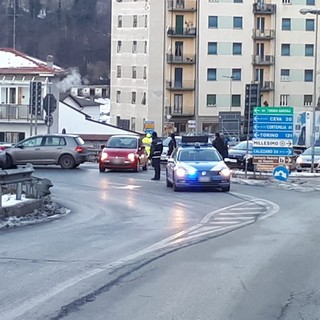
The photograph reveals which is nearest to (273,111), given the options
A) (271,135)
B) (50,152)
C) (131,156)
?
(271,135)

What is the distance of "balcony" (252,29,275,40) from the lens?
271 ft

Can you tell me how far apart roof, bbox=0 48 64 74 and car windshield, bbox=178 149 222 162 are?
32.5 m

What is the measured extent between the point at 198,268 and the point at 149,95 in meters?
74.5

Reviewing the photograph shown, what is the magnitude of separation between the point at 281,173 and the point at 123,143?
8.50 m

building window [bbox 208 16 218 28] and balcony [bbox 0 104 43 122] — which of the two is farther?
building window [bbox 208 16 218 28]

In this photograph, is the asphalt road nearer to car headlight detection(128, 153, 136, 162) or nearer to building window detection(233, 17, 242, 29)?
car headlight detection(128, 153, 136, 162)

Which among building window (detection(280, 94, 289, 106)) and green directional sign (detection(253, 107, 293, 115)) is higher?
building window (detection(280, 94, 289, 106))

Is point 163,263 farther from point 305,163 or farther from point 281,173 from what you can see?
point 305,163

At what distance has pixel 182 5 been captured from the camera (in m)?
84.0

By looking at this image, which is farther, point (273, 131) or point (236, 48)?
point (236, 48)

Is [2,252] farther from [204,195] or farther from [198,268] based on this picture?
[204,195]

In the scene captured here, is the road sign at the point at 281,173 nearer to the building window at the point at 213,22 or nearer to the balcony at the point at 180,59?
the building window at the point at 213,22

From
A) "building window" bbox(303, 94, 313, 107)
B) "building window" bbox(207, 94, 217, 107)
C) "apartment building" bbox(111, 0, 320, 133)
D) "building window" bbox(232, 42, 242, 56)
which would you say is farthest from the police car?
"building window" bbox(303, 94, 313, 107)

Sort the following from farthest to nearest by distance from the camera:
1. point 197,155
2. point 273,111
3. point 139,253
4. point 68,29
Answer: point 68,29
point 273,111
point 197,155
point 139,253
